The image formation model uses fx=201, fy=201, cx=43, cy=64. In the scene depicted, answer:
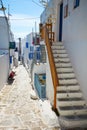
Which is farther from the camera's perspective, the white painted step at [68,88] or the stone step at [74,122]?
the white painted step at [68,88]

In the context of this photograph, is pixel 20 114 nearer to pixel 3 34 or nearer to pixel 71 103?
pixel 71 103

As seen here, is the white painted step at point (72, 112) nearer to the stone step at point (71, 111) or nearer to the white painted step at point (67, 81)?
the stone step at point (71, 111)

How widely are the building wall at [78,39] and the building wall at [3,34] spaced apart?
13.1 metres

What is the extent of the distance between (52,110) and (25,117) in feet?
4.21

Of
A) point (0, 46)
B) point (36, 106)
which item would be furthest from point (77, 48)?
point (0, 46)

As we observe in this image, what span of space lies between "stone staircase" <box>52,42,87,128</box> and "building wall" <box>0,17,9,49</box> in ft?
42.5

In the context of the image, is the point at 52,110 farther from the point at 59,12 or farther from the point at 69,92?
the point at 59,12

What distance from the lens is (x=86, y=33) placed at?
8.27 meters

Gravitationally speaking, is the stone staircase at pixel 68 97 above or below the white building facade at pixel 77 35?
below

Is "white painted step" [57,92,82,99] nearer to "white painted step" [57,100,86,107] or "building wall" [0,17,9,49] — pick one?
"white painted step" [57,100,86,107]

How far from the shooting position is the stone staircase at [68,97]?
25.3ft

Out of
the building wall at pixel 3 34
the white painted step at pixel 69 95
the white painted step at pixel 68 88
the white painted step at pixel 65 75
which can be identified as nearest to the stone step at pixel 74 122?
the white painted step at pixel 69 95

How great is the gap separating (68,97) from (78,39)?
2.72 m

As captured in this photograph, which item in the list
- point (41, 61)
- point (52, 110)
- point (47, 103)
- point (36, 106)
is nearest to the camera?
point (52, 110)
